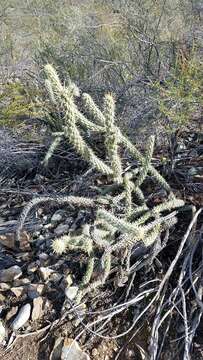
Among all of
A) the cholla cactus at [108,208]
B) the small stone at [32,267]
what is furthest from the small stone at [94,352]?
the small stone at [32,267]

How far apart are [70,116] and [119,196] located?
600 millimetres

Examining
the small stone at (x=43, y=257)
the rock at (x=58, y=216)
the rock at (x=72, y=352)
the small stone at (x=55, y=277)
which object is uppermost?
the rock at (x=58, y=216)

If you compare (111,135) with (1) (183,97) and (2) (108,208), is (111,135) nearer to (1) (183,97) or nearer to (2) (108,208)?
(2) (108,208)

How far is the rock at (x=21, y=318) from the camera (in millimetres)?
2326

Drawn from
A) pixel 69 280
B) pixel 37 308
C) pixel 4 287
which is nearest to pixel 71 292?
pixel 69 280

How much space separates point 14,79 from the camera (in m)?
5.52

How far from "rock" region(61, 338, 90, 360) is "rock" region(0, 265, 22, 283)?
56 centimetres

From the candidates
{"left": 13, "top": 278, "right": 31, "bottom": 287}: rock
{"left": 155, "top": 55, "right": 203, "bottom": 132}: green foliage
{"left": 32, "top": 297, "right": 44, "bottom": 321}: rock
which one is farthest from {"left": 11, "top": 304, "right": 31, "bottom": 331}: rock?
{"left": 155, "top": 55, "right": 203, "bottom": 132}: green foliage

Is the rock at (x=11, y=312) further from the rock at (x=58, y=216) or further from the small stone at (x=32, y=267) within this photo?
the rock at (x=58, y=216)

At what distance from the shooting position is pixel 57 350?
2234 mm

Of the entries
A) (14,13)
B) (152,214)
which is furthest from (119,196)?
(14,13)

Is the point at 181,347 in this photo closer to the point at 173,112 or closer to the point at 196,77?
the point at 173,112

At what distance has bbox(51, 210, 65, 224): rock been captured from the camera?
2898 mm

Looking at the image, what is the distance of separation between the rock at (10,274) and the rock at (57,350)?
508 mm
